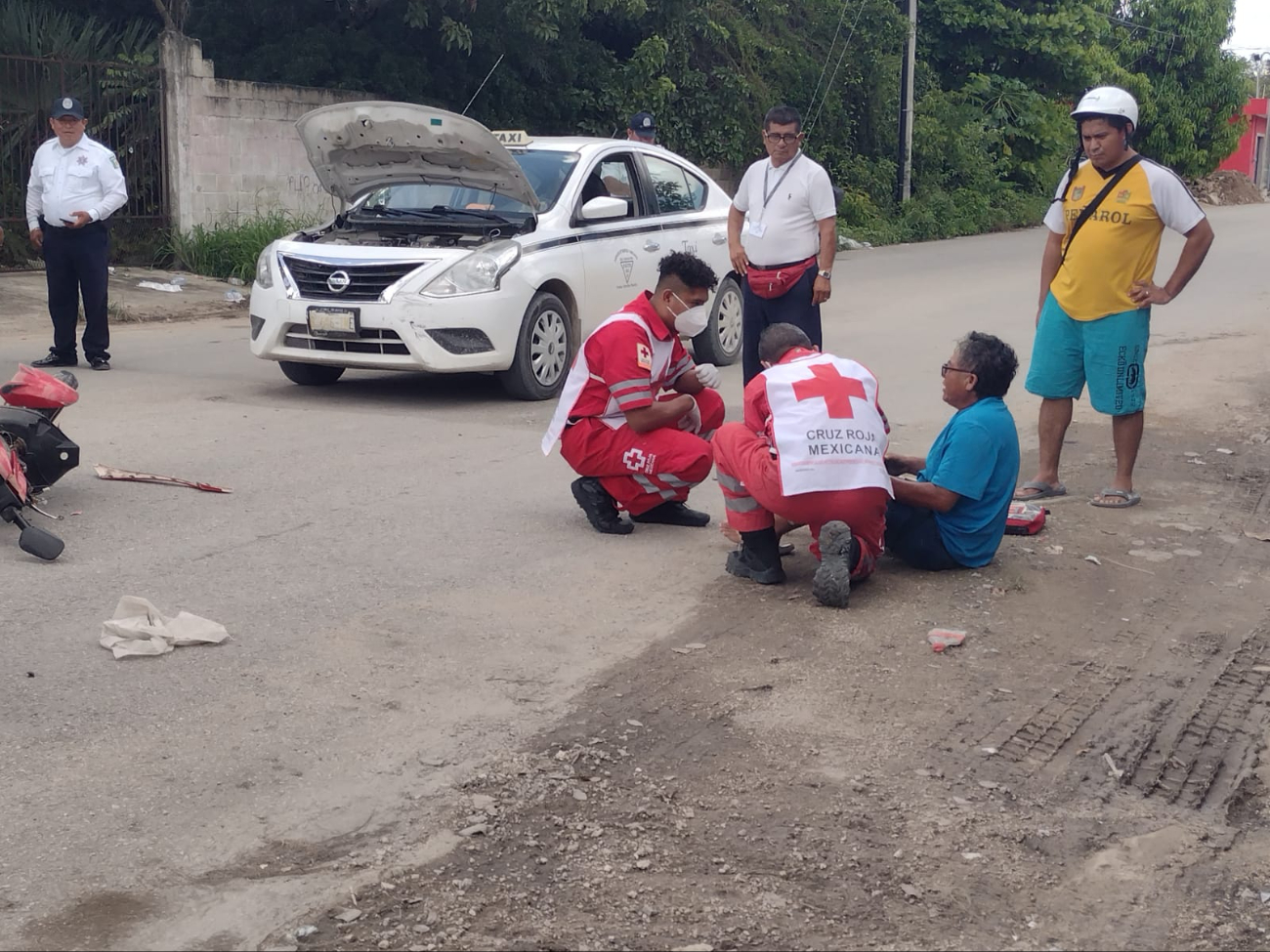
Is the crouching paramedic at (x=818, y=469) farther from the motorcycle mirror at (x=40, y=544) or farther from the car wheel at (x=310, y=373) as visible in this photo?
the car wheel at (x=310, y=373)

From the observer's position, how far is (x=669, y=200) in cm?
1098

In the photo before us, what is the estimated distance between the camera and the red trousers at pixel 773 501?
5449mm

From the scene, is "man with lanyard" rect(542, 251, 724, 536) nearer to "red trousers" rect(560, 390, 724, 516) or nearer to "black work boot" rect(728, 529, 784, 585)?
"red trousers" rect(560, 390, 724, 516)

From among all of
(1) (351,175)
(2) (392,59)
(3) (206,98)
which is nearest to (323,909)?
(1) (351,175)

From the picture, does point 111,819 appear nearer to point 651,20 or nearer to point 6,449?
point 6,449

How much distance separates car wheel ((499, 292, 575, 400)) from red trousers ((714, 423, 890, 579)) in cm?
382

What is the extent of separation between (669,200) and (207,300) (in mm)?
6469

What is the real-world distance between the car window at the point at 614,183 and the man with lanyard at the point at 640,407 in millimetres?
3827

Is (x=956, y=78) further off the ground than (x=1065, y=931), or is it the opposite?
(x=956, y=78)

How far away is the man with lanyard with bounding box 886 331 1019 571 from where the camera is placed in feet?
18.3

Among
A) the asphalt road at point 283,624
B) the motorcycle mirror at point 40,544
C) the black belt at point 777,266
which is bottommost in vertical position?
the asphalt road at point 283,624

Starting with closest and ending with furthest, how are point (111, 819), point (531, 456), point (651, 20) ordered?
point (111, 819) < point (531, 456) < point (651, 20)

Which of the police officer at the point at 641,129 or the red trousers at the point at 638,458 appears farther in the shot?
the police officer at the point at 641,129

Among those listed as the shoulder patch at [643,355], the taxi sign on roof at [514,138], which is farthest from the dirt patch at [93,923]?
the taxi sign on roof at [514,138]
